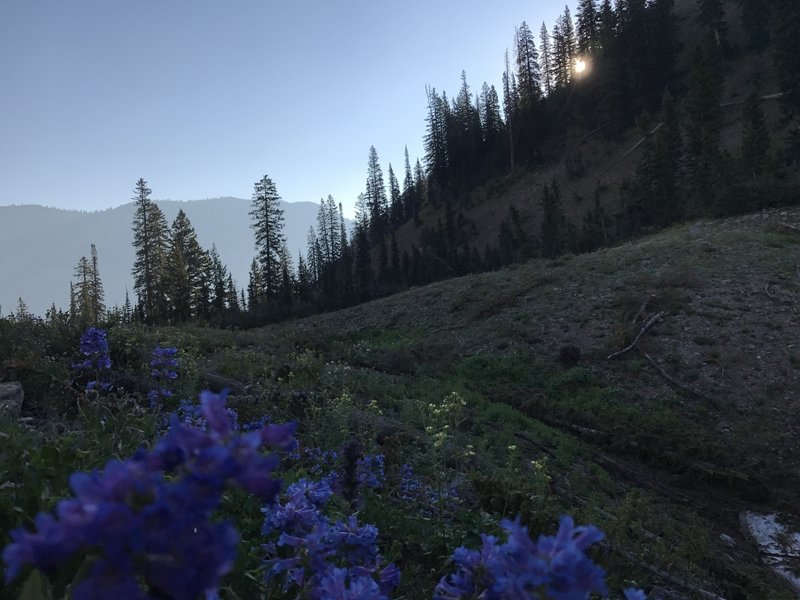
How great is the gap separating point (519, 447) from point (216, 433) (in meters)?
7.94

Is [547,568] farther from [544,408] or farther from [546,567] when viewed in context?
[544,408]

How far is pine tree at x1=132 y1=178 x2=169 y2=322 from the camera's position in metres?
44.5

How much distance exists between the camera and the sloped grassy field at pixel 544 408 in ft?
11.0

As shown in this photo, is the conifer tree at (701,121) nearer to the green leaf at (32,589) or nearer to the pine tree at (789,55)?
the pine tree at (789,55)

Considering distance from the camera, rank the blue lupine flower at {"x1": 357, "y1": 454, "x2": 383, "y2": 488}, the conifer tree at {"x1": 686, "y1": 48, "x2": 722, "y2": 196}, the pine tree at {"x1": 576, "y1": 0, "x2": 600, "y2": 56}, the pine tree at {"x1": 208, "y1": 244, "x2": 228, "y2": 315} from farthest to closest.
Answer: the pine tree at {"x1": 576, "y1": 0, "x2": 600, "y2": 56} < the pine tree at {"x1": 208, "y1": 244, "x2": 228, "y2": 315} < the conifer tree at {"x1": 686, "y1": 48, "x2": 722, "y2": 196} < the blue lupine flower at {"x1": 357, "y1": 454, "x2": 383, "y2": 488}

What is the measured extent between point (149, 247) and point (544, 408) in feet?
141

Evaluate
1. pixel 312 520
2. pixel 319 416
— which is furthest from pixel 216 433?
pixel 319 416

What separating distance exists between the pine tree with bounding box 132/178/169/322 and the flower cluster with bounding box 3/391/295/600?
4757cm

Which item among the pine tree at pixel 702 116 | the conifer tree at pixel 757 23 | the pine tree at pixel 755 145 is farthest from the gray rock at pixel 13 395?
the conifer tree at pixel 757 23

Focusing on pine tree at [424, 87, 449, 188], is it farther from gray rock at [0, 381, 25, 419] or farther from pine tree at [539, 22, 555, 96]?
gray rock at [0, 381, 25, 419]

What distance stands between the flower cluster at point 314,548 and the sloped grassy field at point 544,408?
203 millimetres

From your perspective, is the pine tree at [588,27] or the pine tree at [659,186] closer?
the pine tree at [659,186]

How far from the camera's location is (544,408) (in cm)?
1091

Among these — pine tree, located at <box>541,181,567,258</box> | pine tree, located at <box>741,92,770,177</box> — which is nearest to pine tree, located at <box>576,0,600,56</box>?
pine tree, located at <box>541,181,567,258</box>
